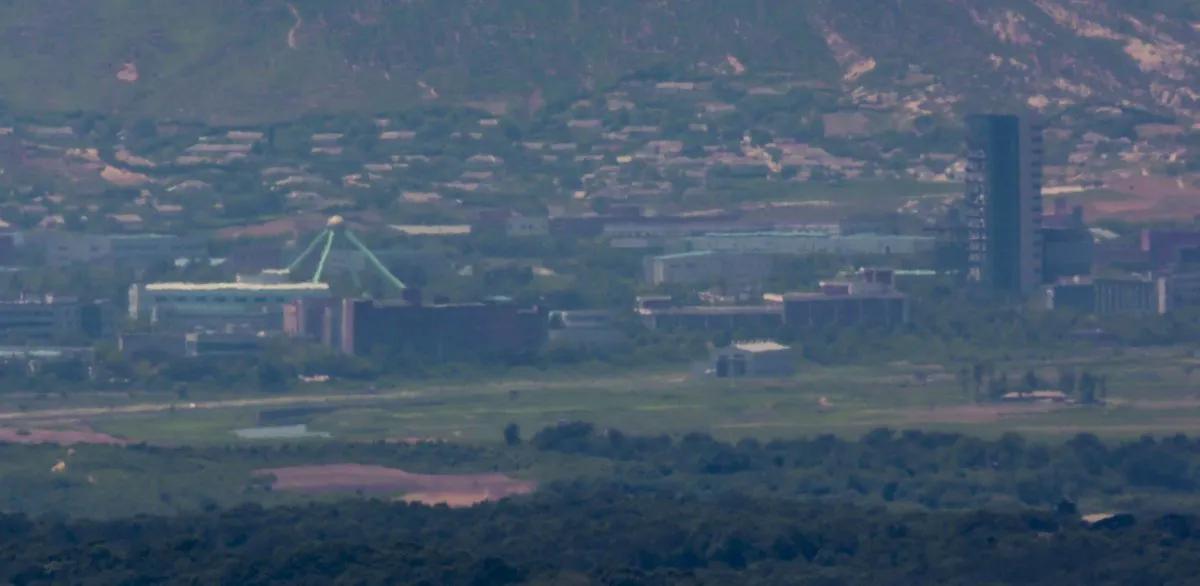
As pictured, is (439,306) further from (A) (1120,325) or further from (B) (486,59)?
(B) (486,59)

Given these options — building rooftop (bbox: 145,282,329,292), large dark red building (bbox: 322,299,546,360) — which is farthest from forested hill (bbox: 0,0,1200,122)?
large dark red building (bbox: 322,299,546,360)

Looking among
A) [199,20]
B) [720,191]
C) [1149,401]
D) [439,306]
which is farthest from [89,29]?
[1149,401]

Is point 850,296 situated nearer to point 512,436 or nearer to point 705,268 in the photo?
point 705,268

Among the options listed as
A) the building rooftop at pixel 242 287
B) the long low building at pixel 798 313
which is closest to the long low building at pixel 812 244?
the long low building at pixel 798 313

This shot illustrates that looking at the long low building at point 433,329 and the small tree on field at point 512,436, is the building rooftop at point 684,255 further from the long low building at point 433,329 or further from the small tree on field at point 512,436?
the small tree on field at point 512,436

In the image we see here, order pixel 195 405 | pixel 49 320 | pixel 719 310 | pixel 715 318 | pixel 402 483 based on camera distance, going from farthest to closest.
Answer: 1. pixel 719 310
2. pixel 715 318
3. pixel 49 320
4. pixel 195 405
5. pixel 402 483

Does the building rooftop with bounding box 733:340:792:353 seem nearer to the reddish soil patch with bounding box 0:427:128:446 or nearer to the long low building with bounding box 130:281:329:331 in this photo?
the long low building with bounding box 130:281:329:331

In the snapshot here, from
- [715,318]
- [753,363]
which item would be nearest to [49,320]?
[715,318]
